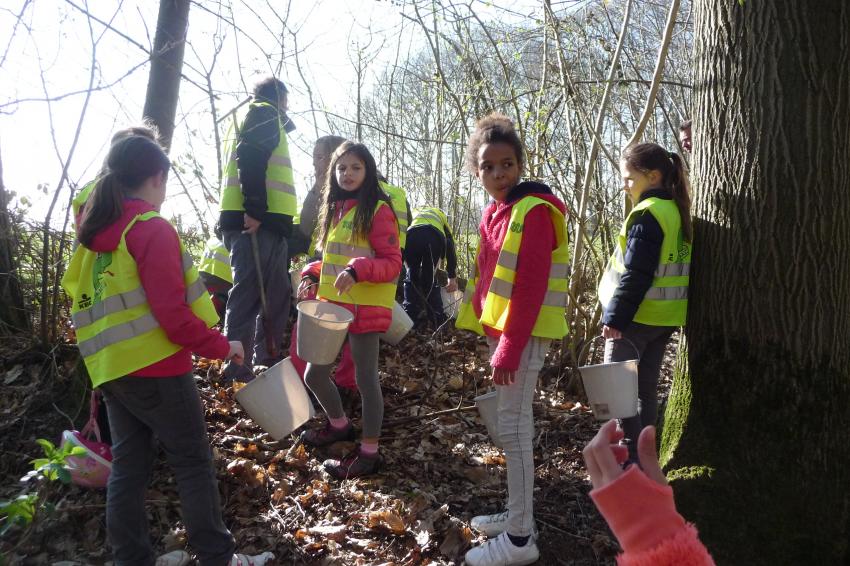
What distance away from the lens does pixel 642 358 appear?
10.5 feet

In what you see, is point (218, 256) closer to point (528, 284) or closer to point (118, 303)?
point (118, 303)

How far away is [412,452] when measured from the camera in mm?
3699

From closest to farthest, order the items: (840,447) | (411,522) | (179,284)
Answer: (179,284), (840,447), (411,522)

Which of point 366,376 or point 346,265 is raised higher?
point 346,265

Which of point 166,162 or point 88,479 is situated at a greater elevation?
point 166,162

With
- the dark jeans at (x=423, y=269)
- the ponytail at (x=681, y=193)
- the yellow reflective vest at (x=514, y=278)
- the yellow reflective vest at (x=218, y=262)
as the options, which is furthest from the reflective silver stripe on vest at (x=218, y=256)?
the ponytail at (x=681, y=193)

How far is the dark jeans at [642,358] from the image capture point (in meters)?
3.09

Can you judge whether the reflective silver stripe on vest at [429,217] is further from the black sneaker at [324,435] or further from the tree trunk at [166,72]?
the black sneaker at [324,435]

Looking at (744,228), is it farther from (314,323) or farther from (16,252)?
(16,252)

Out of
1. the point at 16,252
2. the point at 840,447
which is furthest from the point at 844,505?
the point at 16,252

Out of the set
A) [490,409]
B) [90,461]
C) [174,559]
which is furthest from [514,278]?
[90,461]

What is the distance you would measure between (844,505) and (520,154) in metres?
1.96

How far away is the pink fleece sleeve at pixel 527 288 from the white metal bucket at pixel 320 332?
0.94 m

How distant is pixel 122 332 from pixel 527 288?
1590 mm
